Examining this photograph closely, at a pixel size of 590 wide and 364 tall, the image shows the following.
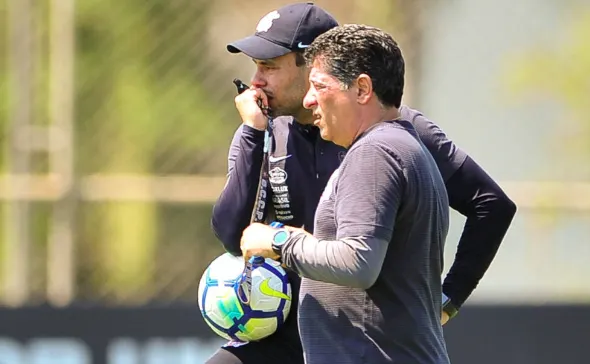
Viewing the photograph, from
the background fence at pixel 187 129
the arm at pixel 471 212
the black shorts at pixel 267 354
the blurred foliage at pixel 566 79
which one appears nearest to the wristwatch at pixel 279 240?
the black shorts at pixel 267 354

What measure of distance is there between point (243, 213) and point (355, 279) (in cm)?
89

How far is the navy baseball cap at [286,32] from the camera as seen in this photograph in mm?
3801

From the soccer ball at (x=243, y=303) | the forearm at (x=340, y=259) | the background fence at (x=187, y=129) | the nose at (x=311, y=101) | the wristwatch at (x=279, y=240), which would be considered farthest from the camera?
the background fence at (x=187, y=129)

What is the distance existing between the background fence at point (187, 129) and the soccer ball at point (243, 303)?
3.85 m

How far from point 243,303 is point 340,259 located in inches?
33.0

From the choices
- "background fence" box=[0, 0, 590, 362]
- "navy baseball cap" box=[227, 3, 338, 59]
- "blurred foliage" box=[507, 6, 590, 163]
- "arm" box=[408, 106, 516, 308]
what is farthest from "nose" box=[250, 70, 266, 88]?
"blurred foliage" box=[507, 6, 590, 163]

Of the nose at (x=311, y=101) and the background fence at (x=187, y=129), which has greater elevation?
the nose at (x=311, y=101)

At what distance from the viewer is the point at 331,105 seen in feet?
10.6

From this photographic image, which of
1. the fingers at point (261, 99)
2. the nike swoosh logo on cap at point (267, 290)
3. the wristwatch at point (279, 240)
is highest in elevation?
the fingers at point (261, 99)

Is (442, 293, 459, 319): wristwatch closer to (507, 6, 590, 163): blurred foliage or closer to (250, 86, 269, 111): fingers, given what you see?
(250, 86, 269, 111): fingers

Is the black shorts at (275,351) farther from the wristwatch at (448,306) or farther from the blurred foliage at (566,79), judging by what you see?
the blurred foliage at (566,79)

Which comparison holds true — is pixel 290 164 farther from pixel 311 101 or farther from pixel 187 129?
pixel 187 129

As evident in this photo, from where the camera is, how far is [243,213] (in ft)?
12.6

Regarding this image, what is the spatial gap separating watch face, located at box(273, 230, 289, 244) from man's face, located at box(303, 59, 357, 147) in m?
0.30
